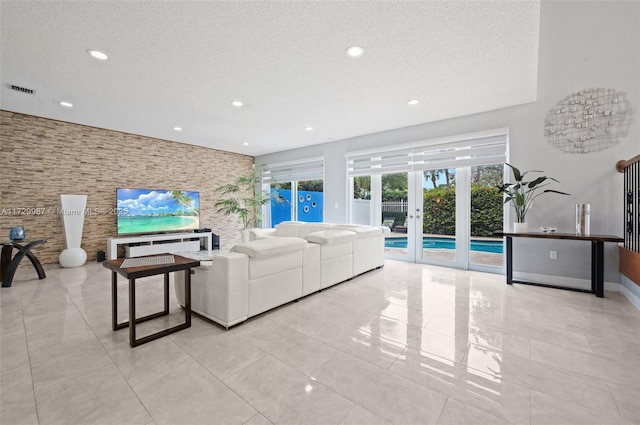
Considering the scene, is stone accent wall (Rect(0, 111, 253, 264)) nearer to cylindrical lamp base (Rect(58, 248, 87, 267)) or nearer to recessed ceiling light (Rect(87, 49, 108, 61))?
cylindrical lamp base (Rect(58, 248, 87, 267))

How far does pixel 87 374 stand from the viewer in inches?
68.8

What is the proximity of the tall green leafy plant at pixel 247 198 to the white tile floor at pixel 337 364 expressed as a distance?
4182 millimetres

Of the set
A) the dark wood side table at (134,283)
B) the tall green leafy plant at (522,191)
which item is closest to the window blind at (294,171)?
the tall green leafy plant at (522,191)

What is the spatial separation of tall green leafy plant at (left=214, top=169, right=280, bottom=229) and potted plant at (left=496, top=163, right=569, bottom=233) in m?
5.23

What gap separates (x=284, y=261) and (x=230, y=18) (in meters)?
2.19

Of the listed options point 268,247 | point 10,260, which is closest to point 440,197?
point 268,247

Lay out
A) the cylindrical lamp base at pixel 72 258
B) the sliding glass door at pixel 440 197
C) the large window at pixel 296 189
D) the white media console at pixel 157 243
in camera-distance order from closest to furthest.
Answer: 1. the sliding glass door at pixel 440 197
2. the cylindrical lamp base at pixel 72 258
3. the white media console at pixel 157 243
4. the large window at pixel 296 189

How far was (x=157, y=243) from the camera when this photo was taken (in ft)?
18.9

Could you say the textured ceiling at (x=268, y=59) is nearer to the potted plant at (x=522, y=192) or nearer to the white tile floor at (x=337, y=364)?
the potted plant at (x=522, y=192)

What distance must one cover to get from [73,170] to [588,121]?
8201mm

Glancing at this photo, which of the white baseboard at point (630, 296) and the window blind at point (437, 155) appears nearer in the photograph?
the white baseboard at point (630, 296)

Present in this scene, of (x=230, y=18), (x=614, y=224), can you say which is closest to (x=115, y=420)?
(x=230, y=18)

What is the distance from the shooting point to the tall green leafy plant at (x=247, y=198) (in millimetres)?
7043

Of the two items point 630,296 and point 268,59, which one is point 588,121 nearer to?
point 630,296
